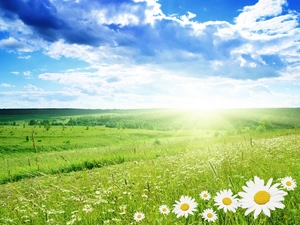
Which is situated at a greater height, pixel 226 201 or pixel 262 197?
pixel 262 197

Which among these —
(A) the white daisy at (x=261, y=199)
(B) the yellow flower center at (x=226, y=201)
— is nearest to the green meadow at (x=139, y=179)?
(A) the white daisy at (x=261, y=199)

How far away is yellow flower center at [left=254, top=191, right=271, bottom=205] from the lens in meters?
1.48

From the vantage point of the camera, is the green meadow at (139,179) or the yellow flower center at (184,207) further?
the green meadow at (139,179)

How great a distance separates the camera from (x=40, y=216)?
16.4ft

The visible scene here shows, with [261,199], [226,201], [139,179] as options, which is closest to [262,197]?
[261,199]

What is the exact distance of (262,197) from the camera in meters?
1.52

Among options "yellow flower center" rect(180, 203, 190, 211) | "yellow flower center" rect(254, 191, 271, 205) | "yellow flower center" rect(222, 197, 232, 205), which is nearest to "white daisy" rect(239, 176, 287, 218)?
"yellow flower center" rect(254, 191, 271, 205)

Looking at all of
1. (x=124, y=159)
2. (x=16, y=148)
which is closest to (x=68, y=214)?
(x=124, y=159)

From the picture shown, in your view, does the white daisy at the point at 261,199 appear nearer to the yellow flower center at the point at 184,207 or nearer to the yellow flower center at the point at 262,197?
the yellow flower center at the point at 262,197

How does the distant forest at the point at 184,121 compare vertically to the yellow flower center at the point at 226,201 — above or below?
below

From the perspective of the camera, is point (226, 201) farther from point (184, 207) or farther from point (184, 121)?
point (184, 121)

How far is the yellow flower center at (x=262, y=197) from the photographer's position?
58.4 inches

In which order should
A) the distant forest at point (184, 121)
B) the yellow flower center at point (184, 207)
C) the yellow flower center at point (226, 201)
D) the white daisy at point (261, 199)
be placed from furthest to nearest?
the distant forest at point (184, 121)
the yellow flower center at point (184, 207)
the yellow flower center at point (226, 201)
the white daisy at point (261, 199)

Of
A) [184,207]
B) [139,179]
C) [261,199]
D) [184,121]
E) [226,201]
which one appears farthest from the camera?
[184,121]
